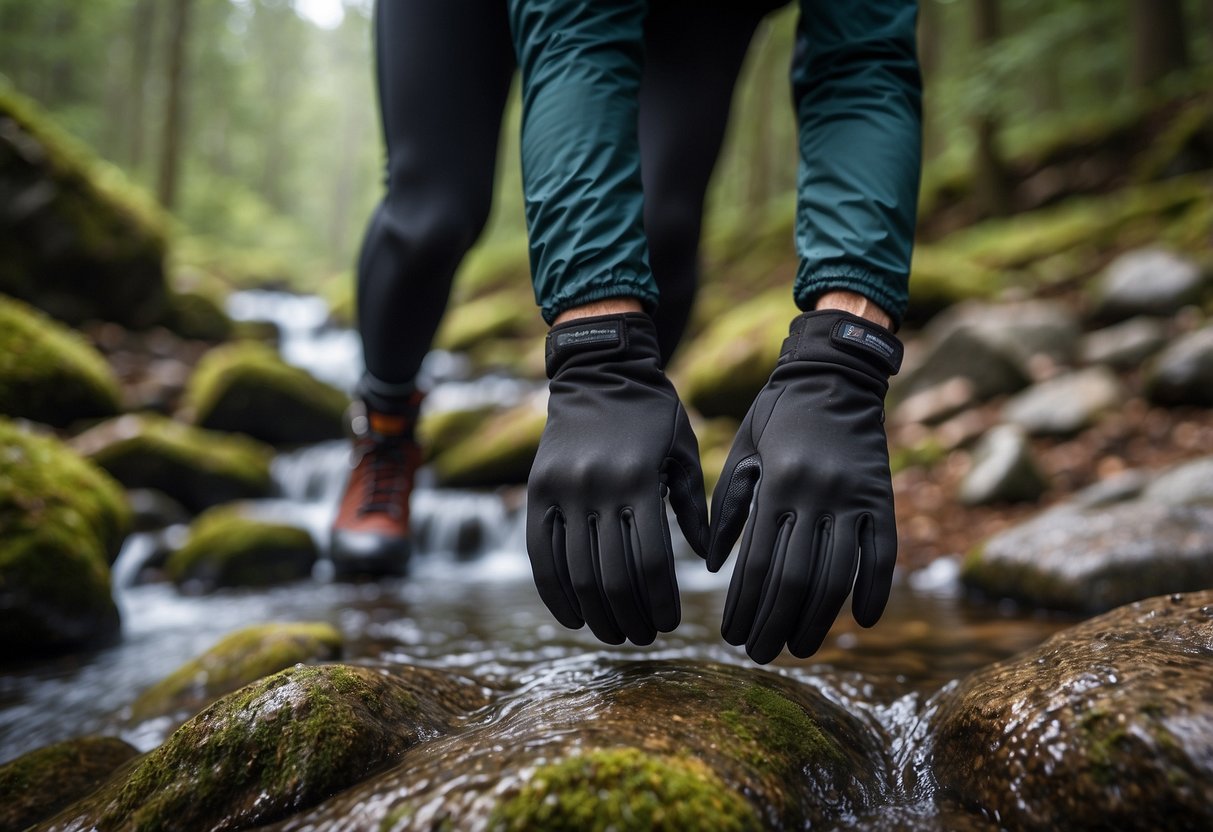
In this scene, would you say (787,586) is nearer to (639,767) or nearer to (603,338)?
(639,767)

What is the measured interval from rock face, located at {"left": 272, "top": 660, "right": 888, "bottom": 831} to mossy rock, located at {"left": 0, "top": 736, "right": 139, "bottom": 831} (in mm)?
703

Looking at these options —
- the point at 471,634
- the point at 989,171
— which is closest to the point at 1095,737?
the point at 471,634

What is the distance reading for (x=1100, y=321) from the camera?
239 inches

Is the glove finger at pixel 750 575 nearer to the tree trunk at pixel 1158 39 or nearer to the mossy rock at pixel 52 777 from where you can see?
the mossy rock at pixel 52 777

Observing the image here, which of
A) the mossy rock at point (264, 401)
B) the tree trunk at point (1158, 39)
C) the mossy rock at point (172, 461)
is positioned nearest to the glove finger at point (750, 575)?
the mossy rock at point (172, 461)

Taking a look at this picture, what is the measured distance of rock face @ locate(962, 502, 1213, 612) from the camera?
267 centimetres

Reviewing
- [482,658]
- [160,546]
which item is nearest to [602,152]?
[482,658]

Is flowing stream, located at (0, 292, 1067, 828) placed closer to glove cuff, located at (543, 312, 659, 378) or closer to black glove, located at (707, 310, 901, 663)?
black glove, located at (707, 310, 901, 663)

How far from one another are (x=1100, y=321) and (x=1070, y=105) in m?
16.2

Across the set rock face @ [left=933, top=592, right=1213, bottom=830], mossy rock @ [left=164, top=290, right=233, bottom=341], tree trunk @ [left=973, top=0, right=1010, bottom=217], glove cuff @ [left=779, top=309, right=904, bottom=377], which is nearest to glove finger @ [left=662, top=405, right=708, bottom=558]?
glove cuff @ [left=779, top=309, right=904, bottom=377]

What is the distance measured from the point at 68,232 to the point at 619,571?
931 centimetres

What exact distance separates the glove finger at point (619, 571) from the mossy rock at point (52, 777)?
115cm

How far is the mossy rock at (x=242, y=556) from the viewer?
14.3ft

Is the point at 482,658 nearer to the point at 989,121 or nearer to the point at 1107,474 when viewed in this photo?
the point at 1107,474
